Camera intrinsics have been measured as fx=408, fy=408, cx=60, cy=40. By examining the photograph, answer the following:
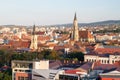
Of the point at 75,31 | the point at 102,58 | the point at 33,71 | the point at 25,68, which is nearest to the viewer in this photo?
the point at 33,71

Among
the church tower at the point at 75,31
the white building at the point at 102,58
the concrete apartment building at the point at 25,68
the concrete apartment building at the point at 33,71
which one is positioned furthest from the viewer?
the church tower at the point at 75,31

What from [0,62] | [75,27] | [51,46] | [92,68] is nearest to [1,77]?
[92,68]

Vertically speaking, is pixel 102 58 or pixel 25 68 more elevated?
pixel 25 68

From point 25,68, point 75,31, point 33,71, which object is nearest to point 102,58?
point 25,68

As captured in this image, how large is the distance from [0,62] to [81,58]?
41.9ft

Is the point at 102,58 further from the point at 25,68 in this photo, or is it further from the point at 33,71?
the point at 33,71

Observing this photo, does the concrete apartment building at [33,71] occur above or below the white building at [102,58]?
above

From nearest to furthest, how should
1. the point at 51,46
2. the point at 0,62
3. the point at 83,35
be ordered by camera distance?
the point at 0,62, the point at 51,46, the point at 83,35

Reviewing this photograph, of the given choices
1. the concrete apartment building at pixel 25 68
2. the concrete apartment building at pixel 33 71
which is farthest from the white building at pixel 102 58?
the concrete apartment building at pixel 25 68

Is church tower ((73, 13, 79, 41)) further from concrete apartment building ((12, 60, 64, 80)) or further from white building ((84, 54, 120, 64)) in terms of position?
concrete apartment building ((12, 60, 64, 80))

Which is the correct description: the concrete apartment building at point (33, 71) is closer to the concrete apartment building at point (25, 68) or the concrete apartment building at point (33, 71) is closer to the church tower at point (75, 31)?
the concrete apartment building at point (25, 68)

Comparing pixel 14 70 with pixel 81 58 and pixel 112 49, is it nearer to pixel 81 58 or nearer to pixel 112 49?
pixel 81 58

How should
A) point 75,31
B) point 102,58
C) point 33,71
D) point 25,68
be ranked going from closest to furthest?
point 33,71, point 25,68, point 102,58, point 75,31

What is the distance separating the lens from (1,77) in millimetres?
40062
